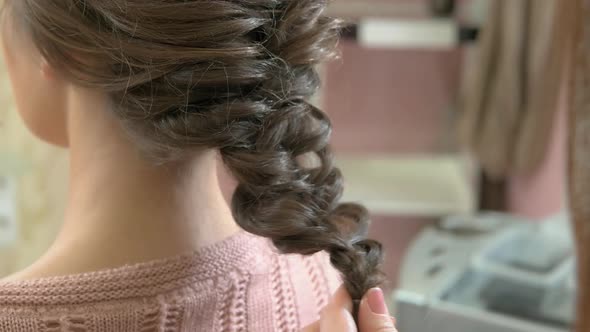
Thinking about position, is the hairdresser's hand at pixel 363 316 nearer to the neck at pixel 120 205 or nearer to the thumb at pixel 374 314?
the thumb at pixel 374 314

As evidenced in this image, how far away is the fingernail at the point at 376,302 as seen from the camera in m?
0.59

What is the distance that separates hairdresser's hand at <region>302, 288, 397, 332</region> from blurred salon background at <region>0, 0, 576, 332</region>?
1.82 feet

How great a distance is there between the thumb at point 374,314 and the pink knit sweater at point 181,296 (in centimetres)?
14

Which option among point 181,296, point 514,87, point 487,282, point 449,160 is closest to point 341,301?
point 181,296

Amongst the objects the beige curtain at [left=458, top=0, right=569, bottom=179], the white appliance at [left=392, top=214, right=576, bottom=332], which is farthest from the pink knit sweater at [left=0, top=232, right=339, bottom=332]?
the beige curtain at [left=458, top=0, right=569, bottom=179]

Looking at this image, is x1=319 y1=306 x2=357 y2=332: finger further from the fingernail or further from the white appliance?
the white appliance

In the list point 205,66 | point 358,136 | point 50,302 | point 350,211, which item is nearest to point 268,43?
point 205,66

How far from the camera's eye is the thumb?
1.90ft

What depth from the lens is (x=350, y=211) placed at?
0.68 metres

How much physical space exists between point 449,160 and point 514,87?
0.32m

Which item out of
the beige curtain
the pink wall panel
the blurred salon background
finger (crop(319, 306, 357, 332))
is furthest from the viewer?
the pink wall panel

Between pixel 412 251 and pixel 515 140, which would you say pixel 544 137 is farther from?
pixel 412 251

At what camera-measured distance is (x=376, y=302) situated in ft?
1.94

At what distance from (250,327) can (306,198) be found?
0.15 metres
